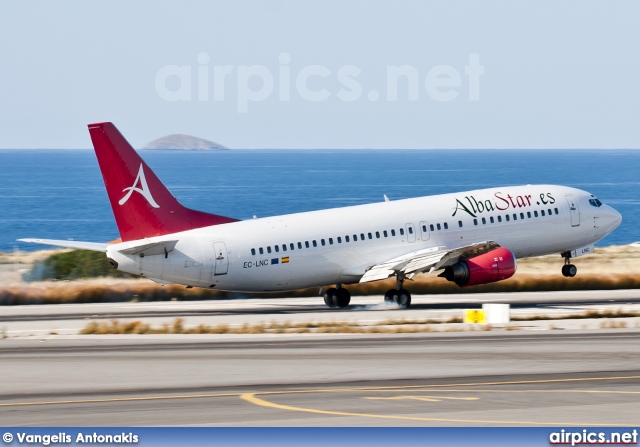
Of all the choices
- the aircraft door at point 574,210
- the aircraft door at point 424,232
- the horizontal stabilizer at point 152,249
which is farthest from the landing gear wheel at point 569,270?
the horizontal stabilizer at point 152,249

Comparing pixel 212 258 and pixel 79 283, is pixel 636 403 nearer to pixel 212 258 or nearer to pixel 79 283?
pixel 212 258

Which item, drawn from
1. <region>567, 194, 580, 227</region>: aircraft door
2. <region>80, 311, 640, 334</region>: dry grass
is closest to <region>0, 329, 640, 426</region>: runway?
<region>80, 311, 640, 334</region>: dry grass

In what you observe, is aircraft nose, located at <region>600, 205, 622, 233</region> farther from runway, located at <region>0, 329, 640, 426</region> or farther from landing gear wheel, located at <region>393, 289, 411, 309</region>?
runway, located at <region>0, 329, 640, 426</region>

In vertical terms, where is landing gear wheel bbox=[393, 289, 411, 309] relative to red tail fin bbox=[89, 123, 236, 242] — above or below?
below

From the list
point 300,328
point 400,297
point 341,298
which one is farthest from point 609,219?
point 300,328

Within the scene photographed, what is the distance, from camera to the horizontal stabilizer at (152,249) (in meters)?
46.6

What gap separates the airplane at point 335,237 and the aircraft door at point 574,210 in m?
0.04

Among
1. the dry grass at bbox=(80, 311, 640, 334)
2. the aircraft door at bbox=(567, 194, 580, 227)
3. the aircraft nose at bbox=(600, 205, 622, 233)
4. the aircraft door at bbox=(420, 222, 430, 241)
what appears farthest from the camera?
the aircraft nose at bbox=(600, 205, 622, 233)

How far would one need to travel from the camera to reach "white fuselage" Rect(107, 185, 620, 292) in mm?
47969

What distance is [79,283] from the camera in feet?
207

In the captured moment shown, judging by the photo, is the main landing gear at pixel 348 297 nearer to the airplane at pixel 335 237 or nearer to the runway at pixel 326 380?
the airplane at pixel 335 237

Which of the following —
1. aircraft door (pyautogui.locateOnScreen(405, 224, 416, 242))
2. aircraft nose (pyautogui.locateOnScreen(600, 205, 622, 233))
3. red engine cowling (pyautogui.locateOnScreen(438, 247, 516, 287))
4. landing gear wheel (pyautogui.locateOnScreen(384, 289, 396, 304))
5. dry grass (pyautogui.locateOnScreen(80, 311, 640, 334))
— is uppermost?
aircraft nose (pyautogui.locateOnScreen(600, 205, 622, 233))

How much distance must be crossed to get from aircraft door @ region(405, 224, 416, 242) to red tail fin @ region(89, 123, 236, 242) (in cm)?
1029

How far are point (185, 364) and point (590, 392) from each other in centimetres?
1115
